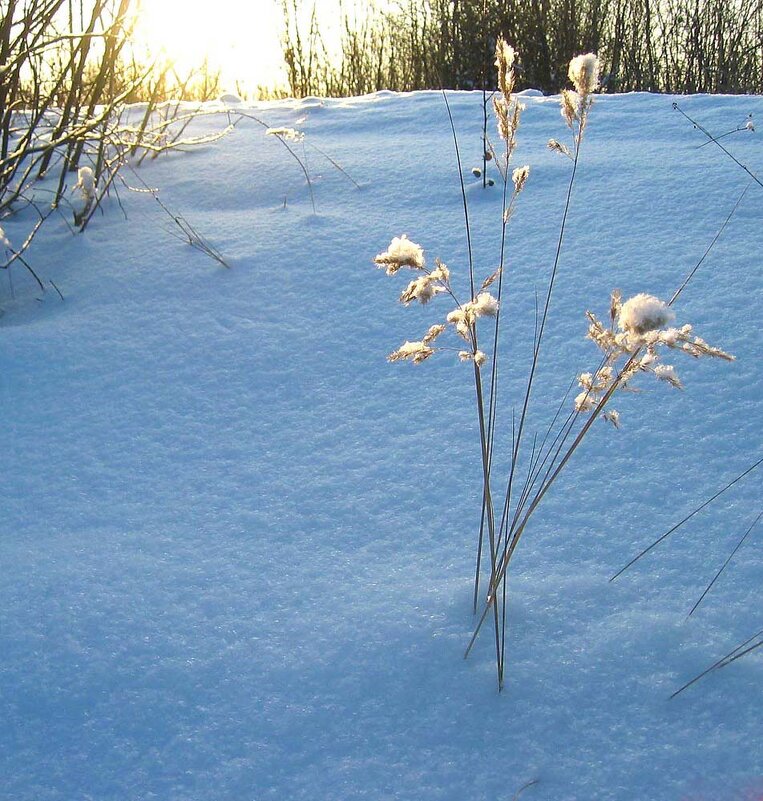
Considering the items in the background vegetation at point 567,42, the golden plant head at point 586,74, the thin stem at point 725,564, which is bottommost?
the thin stem at point 725,564

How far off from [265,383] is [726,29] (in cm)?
518

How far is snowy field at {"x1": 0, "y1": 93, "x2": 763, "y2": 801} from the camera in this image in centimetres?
93

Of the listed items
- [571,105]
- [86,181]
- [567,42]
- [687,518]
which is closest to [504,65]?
[571,105]

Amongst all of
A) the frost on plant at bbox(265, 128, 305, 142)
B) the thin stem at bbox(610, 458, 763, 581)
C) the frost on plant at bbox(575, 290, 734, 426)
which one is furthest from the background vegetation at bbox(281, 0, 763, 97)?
the frost on plant at bbox(575, 290, 734, 426)

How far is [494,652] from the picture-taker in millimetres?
1047

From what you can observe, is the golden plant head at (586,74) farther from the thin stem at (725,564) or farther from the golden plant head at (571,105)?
the thin stem at (725,564)

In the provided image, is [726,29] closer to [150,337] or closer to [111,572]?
[150,337]

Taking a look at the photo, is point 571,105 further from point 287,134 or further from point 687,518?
point 287,134

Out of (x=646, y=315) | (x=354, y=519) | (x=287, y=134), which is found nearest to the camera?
(x=646, y=315)

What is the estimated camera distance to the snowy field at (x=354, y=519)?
3.05 ft

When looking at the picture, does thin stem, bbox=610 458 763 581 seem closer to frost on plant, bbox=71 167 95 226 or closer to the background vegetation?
frost on plant, bbox=71 167 95 226

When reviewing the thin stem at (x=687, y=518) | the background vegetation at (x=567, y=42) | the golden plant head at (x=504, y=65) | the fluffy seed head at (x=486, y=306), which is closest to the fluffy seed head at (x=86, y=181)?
the golden plant head at (x=504, y=65)

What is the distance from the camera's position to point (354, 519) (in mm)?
1312

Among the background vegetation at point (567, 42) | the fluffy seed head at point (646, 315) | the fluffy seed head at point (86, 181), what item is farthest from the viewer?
the background vegetation at point (567, 42)
